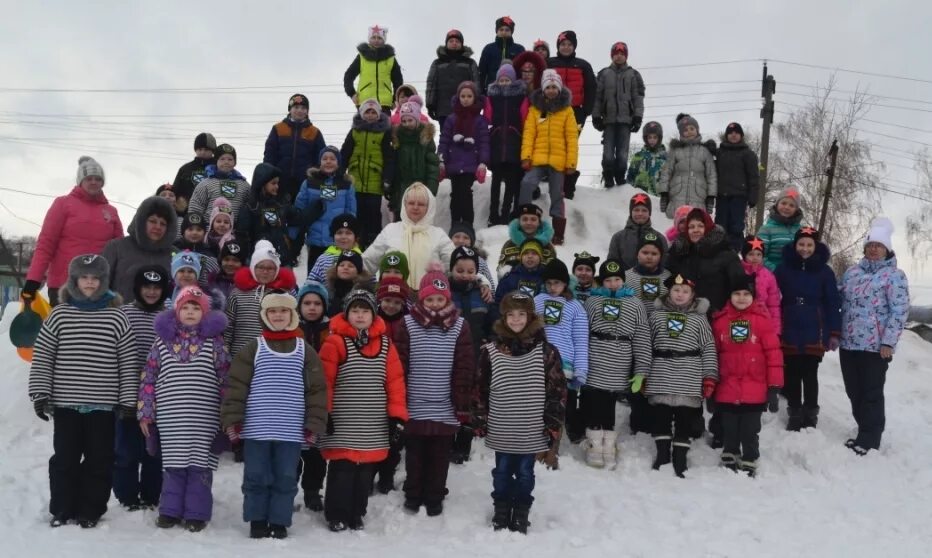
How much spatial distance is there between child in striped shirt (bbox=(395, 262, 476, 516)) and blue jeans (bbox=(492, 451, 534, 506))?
407 millimetres

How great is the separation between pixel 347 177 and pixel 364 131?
1009mm

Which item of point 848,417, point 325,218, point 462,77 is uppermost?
point 462,77

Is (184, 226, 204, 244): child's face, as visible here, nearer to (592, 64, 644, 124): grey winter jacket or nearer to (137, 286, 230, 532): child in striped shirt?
(137, 286, 230, 532): child in striped shirt

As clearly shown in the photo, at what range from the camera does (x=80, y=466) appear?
482 centimetres

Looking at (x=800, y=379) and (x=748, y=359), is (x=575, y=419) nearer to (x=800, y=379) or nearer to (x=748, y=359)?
(x=748, y=359)

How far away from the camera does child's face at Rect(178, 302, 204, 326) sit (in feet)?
16.2

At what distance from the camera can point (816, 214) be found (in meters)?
29.0

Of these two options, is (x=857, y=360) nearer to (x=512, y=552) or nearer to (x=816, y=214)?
(x=512, y=552)

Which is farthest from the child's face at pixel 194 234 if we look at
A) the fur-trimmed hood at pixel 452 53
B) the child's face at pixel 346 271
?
the fur-trimmed hood at pixel 452 53

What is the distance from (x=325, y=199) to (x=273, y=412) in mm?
4326

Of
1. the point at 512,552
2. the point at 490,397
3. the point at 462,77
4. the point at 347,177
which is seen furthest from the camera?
the point at 462,77

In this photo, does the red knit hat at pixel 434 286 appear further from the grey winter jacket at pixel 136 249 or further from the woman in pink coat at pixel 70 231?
the woman in pink coat at pixel 70 231

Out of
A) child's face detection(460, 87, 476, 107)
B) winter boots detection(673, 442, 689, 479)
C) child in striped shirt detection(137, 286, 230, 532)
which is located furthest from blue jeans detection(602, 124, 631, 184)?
child in striped shirt detection(137, 286, 230, 532)

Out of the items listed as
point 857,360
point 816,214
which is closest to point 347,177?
point 857,360
